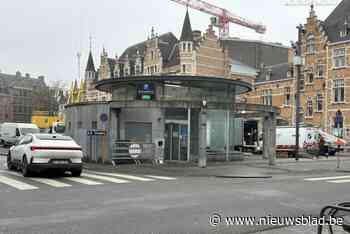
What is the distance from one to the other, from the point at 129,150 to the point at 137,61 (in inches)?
2376

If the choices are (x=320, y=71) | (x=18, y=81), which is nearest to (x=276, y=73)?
(x=320, y=71)

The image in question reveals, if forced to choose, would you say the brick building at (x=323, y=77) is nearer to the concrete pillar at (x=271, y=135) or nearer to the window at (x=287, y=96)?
the window at (x=287, y=96)

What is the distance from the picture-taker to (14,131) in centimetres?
4291

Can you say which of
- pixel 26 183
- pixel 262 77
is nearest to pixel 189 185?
pixel 26 183

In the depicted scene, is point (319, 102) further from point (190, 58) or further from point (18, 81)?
point (18, 81)

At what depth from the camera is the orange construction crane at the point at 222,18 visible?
100 metres

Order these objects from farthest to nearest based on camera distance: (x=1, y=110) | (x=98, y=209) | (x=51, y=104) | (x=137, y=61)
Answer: (x=1, y=110)
(x=51, y=104)
(x=137, y=61)
(x=98, y=209)

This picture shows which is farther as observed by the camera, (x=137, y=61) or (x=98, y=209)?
(x=137, y=61)

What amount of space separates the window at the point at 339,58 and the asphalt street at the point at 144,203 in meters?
41.9

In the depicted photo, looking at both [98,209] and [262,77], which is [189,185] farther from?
[262,77]

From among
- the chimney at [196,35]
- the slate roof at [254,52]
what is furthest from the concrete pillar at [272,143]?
the slate roof at [254,52]

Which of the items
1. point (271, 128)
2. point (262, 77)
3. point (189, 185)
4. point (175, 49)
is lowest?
point (189, 185)

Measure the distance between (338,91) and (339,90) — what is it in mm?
202

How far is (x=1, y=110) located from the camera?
129 metres
